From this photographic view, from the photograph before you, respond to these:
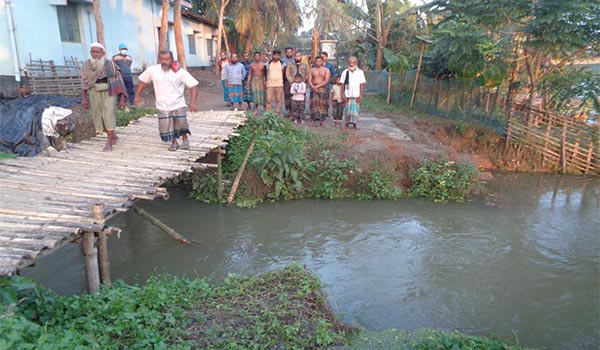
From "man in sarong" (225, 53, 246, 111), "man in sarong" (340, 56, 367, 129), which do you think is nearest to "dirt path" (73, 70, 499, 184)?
"man in sarong" (340, 56, 367, 129)

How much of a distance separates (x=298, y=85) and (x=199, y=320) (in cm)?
708

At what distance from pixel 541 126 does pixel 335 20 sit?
36.3ft

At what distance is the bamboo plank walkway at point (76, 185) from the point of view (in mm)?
3873

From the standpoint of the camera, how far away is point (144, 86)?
6.53 m

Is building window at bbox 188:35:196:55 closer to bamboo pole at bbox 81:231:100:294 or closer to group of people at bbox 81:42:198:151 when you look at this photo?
group of people at bbox 81:42:198:151

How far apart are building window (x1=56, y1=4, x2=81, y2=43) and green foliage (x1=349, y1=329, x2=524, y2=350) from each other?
42.1 ft

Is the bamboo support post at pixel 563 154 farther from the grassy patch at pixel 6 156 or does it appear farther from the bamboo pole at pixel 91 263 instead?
the grassy patch at pixel 6 156

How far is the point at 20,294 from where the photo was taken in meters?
3.67

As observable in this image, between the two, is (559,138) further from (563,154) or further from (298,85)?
(298,85)

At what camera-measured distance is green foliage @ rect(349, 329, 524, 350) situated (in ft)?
11.8

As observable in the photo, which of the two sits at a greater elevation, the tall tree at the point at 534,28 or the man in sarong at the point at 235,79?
the tall tree at the point at 534,28

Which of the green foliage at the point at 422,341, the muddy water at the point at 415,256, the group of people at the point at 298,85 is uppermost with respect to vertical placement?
the group of people at the point at 298,85

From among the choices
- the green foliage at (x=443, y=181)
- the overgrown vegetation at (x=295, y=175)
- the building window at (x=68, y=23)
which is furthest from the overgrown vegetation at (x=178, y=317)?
the building window at (x=68, y=23)

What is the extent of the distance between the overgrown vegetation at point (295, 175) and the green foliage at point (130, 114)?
2.31m
